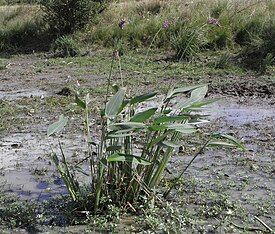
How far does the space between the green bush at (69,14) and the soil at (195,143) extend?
4767 millimetres

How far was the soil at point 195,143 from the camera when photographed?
517 centimetres

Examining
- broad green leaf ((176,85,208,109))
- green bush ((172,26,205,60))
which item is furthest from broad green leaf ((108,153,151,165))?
green bush ((172,26,205,60))

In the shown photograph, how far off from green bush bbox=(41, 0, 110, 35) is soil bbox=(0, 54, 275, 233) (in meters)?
4.77

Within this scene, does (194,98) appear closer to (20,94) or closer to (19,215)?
(19,215)

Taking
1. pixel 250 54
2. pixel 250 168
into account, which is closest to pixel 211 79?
pixel 250 54

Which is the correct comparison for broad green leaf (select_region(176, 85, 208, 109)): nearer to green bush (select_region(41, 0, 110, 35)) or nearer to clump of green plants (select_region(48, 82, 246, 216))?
clump of green plants (select_region(48, 82, 246, 216))

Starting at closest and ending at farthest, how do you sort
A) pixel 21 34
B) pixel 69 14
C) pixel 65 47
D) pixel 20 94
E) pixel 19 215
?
1. pixel 19 215
2. pixel 20 94
3. pixel 65 47
4. pixel 69 14
5. pixel 21 34

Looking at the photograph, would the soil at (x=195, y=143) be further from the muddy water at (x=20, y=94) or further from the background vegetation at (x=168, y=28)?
the background vegetation at (x=168, y=28)

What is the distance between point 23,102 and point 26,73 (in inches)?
128

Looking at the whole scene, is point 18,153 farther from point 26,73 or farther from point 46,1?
point 46,1

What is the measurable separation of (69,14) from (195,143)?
420 inches

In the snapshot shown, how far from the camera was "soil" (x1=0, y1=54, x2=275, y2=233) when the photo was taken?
5172mm

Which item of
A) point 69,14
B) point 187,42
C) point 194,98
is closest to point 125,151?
point 194,98

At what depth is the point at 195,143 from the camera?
6.84 m
